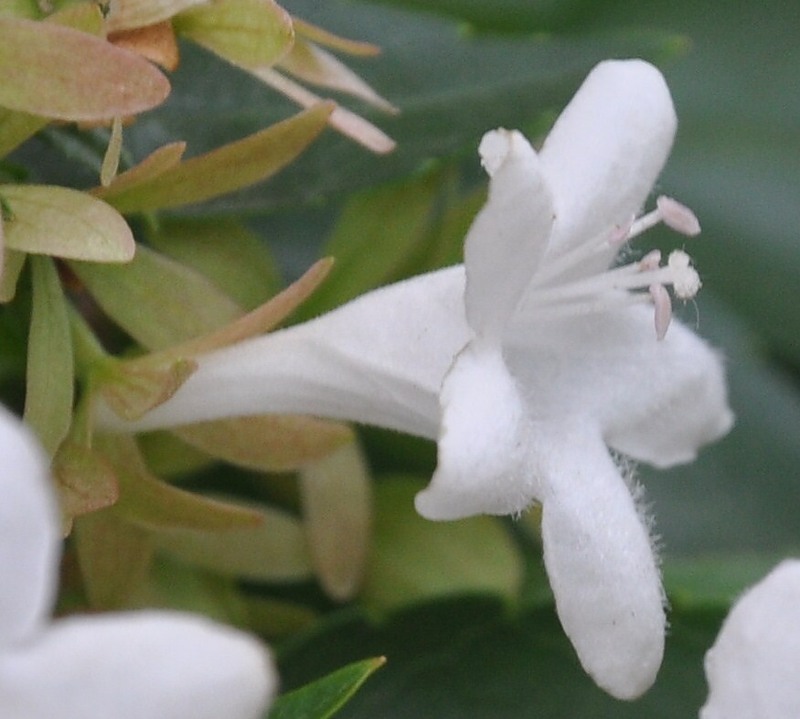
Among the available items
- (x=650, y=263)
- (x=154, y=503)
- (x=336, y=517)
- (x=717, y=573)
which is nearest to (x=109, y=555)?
(x=154, y=503)

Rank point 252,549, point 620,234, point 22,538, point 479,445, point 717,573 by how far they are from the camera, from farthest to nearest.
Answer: point 717,573
point 252,549
point 620,234
point 479,445
point 22,538

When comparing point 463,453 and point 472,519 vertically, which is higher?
point 463,453

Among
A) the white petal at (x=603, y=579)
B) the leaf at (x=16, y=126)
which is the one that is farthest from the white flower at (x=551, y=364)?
the leaf at (x=16, y=126)

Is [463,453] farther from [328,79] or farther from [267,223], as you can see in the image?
[267,223]

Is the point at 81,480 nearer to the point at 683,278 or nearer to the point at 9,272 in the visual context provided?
the point at 9,272

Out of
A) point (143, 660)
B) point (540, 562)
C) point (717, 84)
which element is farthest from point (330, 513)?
point (717, 84)
